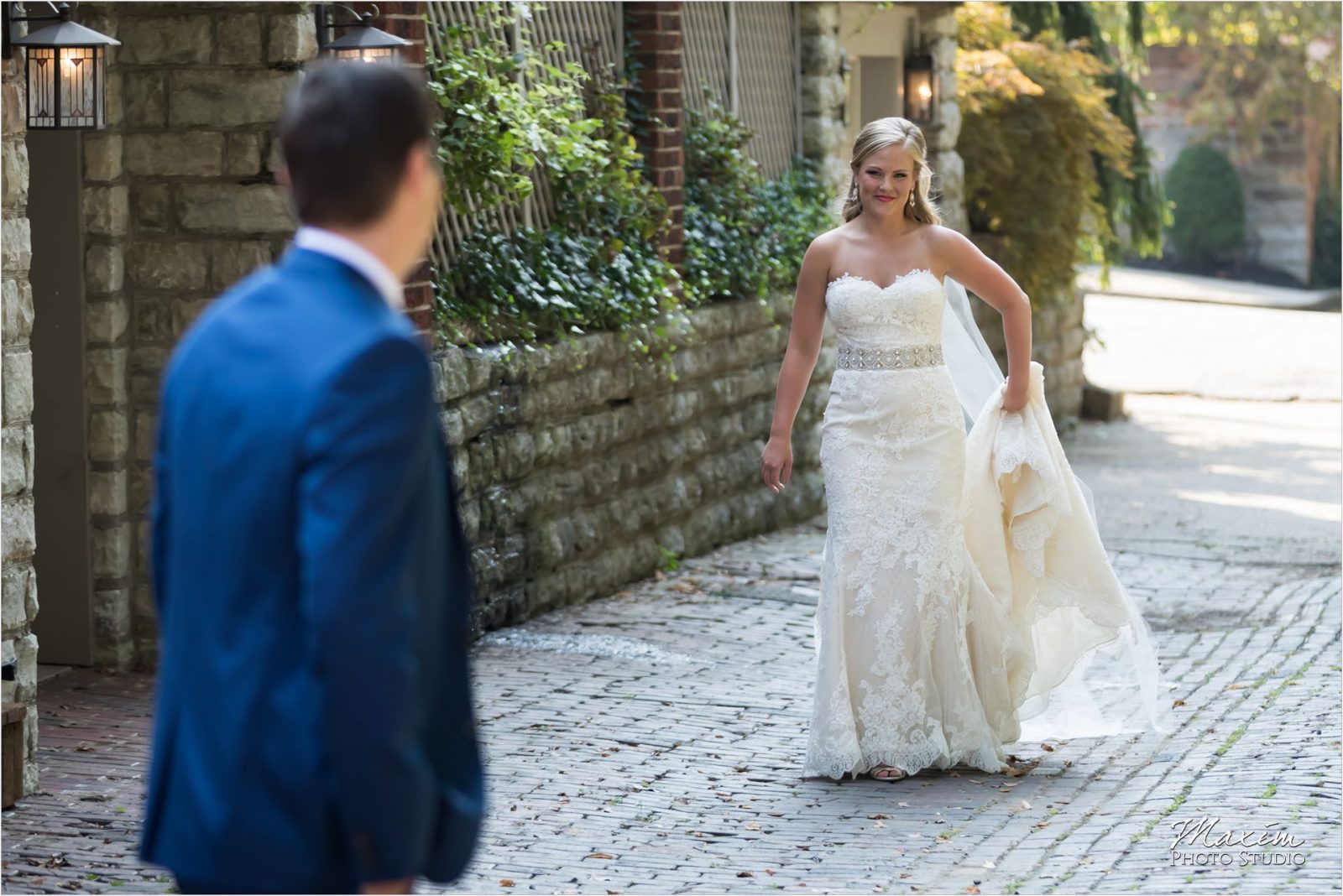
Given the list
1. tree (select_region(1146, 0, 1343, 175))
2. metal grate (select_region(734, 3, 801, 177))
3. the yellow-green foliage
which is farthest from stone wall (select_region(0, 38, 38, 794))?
tree (select_region(1146, 0, 1343, 175))

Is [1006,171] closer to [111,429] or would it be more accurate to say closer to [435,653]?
[111,429]

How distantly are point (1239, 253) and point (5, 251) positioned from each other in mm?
27563

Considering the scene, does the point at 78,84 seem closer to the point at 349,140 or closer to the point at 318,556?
the point at 349,140

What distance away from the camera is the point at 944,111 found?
13.5m

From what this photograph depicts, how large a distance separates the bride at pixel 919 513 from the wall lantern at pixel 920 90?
7.95m

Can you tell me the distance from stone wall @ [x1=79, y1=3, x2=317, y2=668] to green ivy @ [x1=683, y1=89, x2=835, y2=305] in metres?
3.29

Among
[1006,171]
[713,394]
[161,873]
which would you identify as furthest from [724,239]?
[161,873]

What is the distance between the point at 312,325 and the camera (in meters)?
1.98

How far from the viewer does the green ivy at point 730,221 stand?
383 inches

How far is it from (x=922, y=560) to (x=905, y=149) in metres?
1.27

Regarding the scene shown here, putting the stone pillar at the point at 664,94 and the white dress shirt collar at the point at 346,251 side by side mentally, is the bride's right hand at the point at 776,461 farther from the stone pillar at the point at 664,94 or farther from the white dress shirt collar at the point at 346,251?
the stone pillar at the point at 664,94

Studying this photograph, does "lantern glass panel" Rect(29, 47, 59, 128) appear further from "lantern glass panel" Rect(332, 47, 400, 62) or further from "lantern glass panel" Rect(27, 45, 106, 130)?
"lantern glass panel" Rect(332, 47, 400, 62)

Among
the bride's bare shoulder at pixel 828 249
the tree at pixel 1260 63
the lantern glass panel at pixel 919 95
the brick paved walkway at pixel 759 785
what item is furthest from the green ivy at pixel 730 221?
the tree at pixel 1260 63

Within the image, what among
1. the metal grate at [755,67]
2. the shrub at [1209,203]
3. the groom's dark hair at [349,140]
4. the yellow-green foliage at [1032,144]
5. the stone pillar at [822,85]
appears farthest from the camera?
the shrub at [1209,203]
